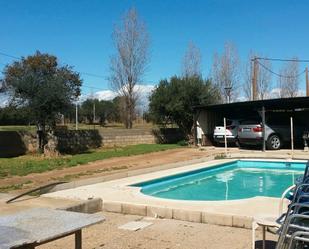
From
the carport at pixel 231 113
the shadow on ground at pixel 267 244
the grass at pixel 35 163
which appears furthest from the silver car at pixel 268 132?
the shadow on ground at pixel 267 244

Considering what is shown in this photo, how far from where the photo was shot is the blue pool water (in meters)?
11.1

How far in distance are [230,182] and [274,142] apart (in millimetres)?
8120

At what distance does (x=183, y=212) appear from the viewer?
7.08 meters

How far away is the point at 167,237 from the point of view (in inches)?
238

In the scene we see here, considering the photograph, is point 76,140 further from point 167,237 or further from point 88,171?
point 167,237

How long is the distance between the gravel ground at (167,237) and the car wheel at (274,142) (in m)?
14.6

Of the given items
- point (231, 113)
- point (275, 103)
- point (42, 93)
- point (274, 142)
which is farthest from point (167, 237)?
point (231, 113)

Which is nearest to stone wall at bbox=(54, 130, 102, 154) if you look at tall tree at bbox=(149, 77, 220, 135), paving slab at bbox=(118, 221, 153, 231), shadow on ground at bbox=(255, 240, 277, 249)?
tall tree at bbox=(149, 77, 220, 135)

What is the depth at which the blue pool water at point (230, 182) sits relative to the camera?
36.4 ft

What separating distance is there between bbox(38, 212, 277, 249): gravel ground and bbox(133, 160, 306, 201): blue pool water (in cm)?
374

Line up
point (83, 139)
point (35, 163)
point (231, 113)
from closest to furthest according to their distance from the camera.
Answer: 1. point (35, 163)
2. point (83, 139)
3. point (231, 113)

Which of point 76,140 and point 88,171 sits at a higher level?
point 76,140

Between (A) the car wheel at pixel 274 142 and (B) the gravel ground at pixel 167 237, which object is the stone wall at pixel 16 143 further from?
(B) the gravel ground at pixel 167 237

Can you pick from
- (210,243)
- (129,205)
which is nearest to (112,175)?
(129,205)
